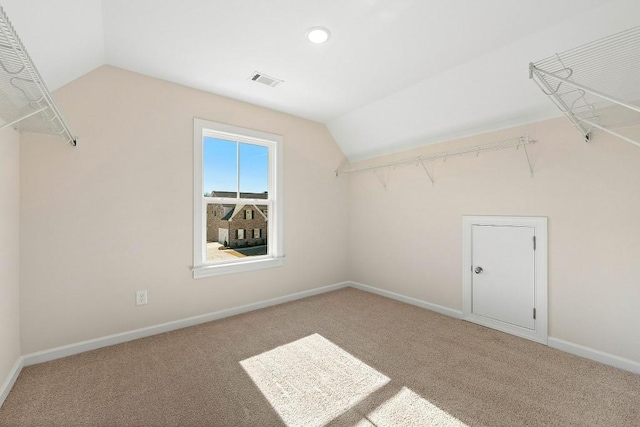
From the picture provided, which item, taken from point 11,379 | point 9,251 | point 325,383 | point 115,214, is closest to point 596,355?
point 325,383

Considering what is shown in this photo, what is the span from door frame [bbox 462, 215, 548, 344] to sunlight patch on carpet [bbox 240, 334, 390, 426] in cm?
154

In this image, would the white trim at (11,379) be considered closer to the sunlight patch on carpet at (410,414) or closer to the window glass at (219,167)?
the window glass at (219,167)

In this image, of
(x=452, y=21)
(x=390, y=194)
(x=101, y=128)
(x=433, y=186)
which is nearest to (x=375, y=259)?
(x=390, y=194)

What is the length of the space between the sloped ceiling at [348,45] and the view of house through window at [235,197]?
0.65 m

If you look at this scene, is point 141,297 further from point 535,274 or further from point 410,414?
point 535,274

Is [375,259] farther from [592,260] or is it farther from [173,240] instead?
[173,240]

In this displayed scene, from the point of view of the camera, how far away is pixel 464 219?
3098 millimetres

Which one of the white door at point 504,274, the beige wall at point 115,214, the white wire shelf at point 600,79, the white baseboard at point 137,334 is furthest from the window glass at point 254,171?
the white wire shelf at point 600,79

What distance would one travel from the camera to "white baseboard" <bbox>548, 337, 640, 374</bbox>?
6.88ft

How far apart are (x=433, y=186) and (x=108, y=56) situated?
3.46 metres

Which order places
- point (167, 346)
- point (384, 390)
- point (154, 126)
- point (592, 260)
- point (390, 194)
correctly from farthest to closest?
point (390, 194) < point (154, 126) < point (167, 346) < point (592, 260) < point (384, 390)

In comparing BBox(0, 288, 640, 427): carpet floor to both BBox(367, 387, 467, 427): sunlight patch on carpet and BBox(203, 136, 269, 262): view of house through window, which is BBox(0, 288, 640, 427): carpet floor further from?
BBox(203, 136, 269, 262): view of house through window

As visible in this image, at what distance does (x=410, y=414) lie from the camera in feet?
5.48

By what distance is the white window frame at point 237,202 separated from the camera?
2973 millimetres
